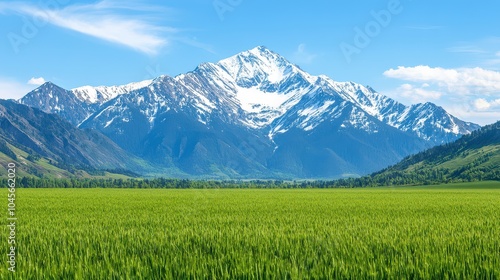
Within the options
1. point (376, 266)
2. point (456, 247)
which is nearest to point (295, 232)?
point (456, 247)

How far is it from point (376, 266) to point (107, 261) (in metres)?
5.91

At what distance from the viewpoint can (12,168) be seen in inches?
771

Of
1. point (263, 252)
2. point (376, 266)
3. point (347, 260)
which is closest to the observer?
point (376, 266)

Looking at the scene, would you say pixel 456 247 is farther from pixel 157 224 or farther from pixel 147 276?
pixel 157 224

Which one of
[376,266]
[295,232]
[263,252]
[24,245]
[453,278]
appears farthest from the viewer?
[295,232]

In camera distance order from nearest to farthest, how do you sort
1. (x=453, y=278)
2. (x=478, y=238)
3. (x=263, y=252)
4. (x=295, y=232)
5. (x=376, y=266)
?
(x=453, y=278)
(x=376, y=266)
(x=263, y=252)
(x=478, y=238)
(x=295, y=232)

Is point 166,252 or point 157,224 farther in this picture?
point 157,224

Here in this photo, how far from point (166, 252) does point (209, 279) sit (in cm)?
375

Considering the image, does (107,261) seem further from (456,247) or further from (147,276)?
(456,247)

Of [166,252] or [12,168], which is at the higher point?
[12,168]

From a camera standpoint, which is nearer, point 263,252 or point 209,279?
point 209,279

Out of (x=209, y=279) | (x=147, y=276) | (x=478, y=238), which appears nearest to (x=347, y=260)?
(x=209, y=279)

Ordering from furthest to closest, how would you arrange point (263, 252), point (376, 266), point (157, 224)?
point (157, 224) < point (263, 252) < point (376, 266)

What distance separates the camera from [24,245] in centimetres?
1498
